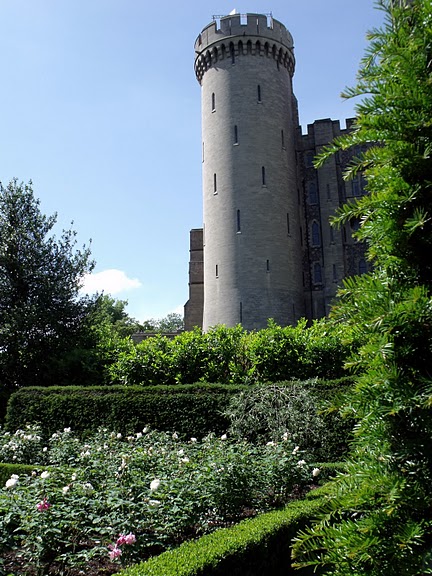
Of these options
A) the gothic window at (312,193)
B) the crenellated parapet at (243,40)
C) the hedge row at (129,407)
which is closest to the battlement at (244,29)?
the crenellated parapet at (243,40)

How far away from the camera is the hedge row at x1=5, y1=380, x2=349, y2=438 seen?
11117 millimetres

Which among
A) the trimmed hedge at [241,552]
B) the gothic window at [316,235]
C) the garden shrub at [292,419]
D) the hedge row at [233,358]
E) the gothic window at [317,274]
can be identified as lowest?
the trimmed hedge at [241,552]

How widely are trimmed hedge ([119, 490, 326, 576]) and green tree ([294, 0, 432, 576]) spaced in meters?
1.38

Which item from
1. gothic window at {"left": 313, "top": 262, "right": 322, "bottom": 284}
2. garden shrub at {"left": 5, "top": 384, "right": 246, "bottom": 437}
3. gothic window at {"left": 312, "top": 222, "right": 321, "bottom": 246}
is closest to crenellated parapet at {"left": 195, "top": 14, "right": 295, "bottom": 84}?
gothic window at {"left": 312, "top": 222, "right": 321, "bottom": 246}

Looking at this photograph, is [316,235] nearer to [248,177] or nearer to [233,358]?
[248,177]

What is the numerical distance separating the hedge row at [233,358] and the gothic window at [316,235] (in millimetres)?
15741

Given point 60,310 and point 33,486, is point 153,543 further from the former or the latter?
point 60,310

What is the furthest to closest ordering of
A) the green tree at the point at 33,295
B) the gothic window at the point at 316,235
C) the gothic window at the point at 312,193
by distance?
the gothic window at the point at 312,193, the gothic window at the point at 316,235, the green tree at the point at 33,295

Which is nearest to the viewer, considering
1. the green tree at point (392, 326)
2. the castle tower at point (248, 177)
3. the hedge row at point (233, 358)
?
the green tree at point (392, 326)

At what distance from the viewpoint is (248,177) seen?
27062mm

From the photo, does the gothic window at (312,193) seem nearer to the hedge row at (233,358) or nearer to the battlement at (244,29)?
the battlement at (244,29)

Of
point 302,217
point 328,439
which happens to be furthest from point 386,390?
point 302,217

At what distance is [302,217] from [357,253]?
3825mm

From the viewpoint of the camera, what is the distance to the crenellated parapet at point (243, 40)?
28219 millimetres
